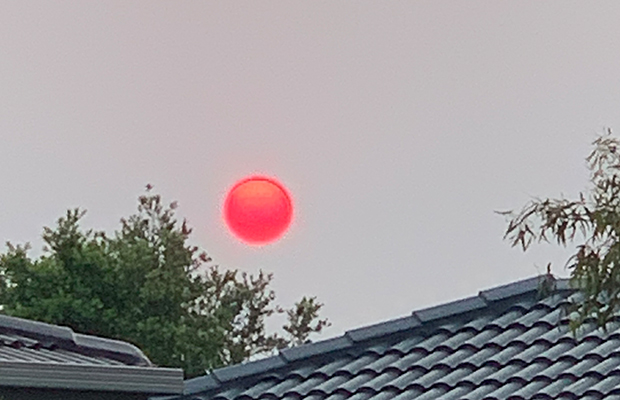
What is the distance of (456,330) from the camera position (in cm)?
1694

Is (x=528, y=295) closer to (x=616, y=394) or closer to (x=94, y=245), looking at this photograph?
(x=616, y=394)

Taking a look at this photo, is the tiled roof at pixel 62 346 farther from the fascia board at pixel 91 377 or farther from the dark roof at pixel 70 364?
the fascia board at pixel 91 377

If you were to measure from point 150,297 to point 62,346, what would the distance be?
27.2 metres

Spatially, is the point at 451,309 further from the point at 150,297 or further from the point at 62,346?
the point at 150,297

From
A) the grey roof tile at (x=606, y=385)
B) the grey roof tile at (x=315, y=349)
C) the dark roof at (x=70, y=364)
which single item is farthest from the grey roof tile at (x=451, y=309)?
the grey roof tile at (x=606, y=385)

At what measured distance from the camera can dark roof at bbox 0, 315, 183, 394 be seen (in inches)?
581

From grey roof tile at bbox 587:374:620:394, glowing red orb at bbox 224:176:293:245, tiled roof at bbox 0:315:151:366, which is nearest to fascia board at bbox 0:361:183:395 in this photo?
tiled roof at bbox 0:315:151:366

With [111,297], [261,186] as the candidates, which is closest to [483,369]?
[261,186]

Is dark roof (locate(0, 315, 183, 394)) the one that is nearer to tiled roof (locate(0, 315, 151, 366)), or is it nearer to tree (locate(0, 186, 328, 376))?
tiled roof (locate(0, 315, 151, 366))

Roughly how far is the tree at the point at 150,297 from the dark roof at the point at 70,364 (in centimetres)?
2455

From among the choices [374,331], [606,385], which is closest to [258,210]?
[374,331]

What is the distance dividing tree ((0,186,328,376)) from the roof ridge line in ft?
78.7

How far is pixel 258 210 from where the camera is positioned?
37.0m

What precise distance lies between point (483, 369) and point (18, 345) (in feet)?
14.2
